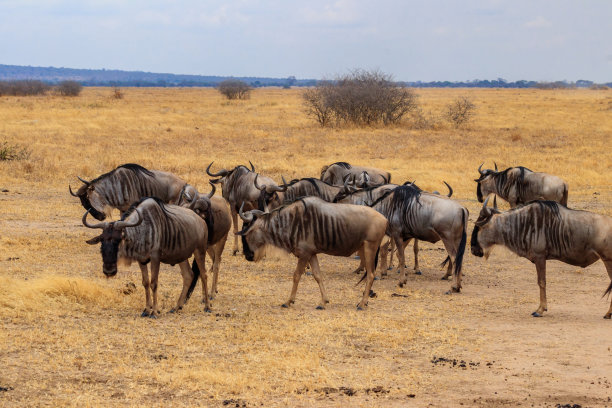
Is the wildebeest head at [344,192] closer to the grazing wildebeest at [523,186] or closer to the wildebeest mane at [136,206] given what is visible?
the grazing wildebeest at [523,186]

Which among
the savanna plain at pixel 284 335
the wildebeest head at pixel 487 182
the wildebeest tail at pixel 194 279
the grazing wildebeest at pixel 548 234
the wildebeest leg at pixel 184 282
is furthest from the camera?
the wildebeest head at pixel 487 182

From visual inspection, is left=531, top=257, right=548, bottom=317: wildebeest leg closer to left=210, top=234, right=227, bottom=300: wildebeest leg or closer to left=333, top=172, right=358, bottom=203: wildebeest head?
left=333, top=172, right=358, bottom=203: wildebeest head

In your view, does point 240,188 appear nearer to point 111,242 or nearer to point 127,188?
point 127,188

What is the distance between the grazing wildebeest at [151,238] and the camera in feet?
26.7

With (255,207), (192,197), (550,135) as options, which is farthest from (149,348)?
(550,135)

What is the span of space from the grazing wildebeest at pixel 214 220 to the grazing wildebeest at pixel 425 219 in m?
2.15

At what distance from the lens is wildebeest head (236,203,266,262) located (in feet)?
30.5

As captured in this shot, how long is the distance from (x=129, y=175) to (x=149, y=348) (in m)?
5.00

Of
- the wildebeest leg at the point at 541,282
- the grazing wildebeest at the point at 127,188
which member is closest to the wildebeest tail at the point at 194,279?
the grazing wildebeest at the point at 127,188

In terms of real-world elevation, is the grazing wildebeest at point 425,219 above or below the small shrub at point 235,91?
below

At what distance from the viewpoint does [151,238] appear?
27.4 ft

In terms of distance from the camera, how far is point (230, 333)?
803 cm

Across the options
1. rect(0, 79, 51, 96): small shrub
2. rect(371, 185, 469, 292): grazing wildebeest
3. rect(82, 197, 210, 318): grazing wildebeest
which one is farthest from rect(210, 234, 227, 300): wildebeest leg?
rect(0, 79, 51, 96): small shrub

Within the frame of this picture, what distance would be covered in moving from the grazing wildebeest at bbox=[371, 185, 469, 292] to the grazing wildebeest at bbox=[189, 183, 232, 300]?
2.15m
